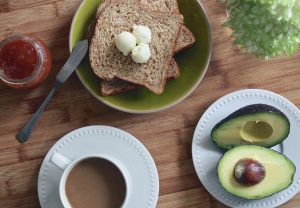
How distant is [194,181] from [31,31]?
0.63m

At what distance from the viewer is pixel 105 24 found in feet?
4.28

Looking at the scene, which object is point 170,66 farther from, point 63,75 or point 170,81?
point 63,75

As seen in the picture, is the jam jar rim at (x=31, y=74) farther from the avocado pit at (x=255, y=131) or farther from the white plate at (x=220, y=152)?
the avocado pit at (x=255, y=131)

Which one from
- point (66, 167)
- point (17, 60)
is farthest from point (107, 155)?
point (17, 60)

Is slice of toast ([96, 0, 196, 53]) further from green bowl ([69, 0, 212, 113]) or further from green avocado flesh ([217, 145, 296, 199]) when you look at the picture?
green avocado flesh ([217, 145, 296, 199])

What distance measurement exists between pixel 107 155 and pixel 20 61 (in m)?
0.34

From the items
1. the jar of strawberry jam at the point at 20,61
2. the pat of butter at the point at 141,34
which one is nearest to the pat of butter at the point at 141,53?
the pat of butter at the point at 141,34

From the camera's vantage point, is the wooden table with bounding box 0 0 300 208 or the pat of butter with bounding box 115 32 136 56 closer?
the pat of butter with bounding box 115 32 136 56

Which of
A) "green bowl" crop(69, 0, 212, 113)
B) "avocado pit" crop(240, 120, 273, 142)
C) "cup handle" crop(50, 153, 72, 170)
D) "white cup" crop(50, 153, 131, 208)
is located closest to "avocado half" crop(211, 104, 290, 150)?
"avocado pit" crop(240, 120, 273, 142)

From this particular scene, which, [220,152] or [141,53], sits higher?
[141,53]

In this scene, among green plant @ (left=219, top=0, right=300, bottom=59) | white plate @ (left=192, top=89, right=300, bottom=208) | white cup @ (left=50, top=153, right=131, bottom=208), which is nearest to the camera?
green plant @ (left=219, top=0, right=300, bottom=59)

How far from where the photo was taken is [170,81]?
4.39ft

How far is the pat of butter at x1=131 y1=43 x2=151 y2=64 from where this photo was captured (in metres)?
1.26

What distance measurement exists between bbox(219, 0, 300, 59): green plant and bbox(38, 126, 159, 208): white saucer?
410 mm
